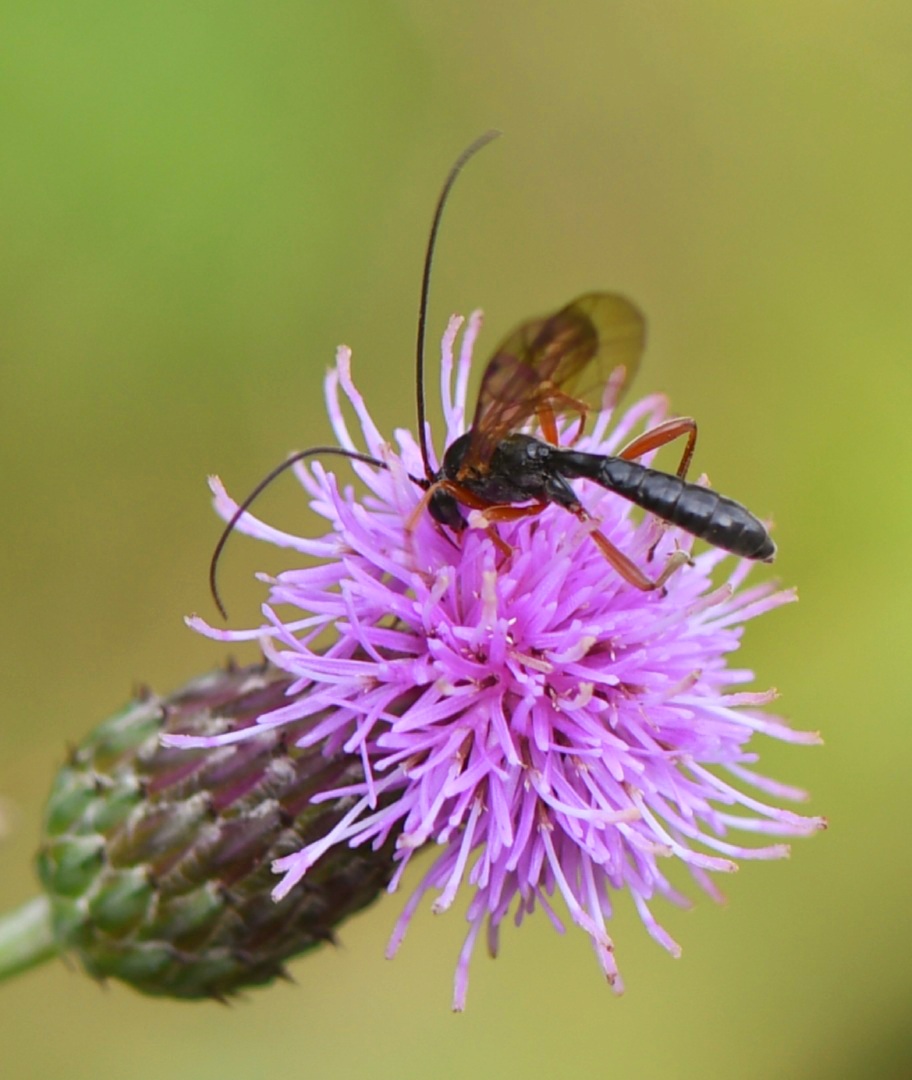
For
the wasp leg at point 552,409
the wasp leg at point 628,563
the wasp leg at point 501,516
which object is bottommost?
the wasp leg at point 628,563

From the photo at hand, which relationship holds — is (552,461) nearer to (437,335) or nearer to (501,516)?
(501,516)

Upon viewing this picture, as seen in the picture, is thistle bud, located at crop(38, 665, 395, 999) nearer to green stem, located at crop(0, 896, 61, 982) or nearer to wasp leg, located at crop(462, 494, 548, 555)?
green stem, located at crop(0, 896, 61, 982)

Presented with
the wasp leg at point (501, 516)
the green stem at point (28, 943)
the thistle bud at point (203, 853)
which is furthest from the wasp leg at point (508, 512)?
the green stem at point (28, 943)

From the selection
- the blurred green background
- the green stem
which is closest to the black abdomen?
the green stem

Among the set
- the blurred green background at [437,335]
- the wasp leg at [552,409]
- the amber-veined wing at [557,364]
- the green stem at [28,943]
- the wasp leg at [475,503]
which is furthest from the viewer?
the blurred green background at [437,335]

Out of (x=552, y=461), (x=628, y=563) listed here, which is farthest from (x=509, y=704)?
(x=552, y=461)

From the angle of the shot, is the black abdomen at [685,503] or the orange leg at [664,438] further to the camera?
the orange leg at [664,438]

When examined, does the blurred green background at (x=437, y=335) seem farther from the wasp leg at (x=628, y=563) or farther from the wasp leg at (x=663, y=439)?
the wasp leg at (x=628, y=563)

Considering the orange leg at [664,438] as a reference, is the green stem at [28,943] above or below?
below
